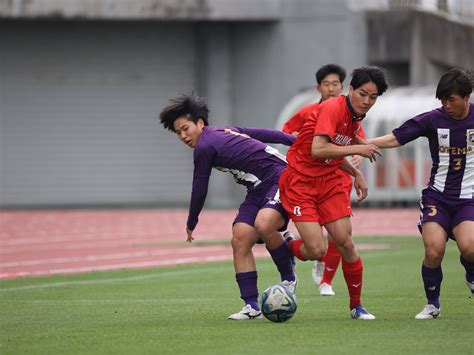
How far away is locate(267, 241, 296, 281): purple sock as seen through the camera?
10.6 meters

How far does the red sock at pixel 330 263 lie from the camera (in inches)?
504

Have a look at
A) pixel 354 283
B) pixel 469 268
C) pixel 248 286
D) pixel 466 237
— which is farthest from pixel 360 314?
pixel 469 268

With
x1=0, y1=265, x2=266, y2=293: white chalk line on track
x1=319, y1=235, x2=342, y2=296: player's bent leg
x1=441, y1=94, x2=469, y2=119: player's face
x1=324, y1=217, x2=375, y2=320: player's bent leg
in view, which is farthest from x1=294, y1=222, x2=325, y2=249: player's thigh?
x1=0, y1=265, x2=266, y2=293: white chalk line on track

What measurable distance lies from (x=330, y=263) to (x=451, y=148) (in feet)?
10.8

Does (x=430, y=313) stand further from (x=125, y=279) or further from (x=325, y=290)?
(x=125, y=279)

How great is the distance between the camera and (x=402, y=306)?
1112cm

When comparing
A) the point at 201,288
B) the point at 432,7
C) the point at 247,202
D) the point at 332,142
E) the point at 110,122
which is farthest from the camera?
the point at 110,122

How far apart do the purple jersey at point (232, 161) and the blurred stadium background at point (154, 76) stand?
81.2 feet

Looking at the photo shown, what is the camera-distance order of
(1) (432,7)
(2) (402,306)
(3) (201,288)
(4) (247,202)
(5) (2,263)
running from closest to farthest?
(4) (247,202) → (2) (402,306) → (3) (201,288) → (5) (2,263) → (1) (432,7)

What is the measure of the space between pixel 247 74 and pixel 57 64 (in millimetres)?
5937

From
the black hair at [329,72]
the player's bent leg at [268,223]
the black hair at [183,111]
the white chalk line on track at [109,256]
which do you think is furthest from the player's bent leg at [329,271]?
the white chalk line on track at [109,256]

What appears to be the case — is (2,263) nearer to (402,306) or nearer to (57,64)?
(402,306)

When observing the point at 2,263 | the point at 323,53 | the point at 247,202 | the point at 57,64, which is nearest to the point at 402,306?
the point at 247,202

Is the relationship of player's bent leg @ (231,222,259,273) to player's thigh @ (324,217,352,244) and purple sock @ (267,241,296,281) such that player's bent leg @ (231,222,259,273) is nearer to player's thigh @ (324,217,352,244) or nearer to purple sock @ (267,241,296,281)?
purple sock @ (267,241,296,281)
